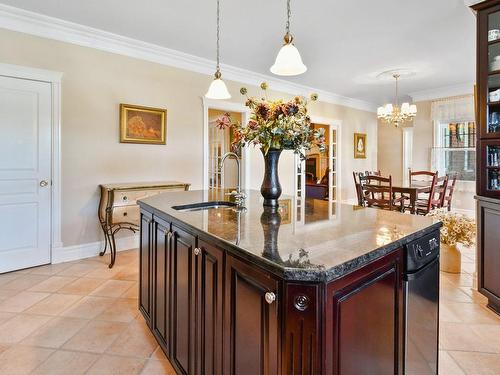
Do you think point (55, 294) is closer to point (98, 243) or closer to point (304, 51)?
point (98, 243)

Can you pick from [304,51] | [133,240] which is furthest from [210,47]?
[133,240]

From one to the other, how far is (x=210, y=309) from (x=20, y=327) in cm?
182

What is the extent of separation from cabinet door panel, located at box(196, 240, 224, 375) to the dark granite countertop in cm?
9

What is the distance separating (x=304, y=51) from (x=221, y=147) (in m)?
2.96

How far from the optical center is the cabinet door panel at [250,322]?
2.96 feet

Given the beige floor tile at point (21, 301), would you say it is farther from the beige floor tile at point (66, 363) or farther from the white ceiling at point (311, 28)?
the white ceiling at point (311, 28)

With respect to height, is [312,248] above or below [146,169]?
below

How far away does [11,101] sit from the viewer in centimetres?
310

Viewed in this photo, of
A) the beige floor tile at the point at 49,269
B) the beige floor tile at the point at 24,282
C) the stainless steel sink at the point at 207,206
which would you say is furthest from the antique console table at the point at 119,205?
the stainless steel sink at the point at 207,206

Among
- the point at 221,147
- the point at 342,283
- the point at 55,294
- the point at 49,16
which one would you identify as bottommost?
the point at 55,294

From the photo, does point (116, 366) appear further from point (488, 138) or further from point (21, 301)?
point (488, 138)

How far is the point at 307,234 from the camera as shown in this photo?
3.94 feet

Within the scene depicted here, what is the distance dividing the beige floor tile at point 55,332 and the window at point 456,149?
7.20m

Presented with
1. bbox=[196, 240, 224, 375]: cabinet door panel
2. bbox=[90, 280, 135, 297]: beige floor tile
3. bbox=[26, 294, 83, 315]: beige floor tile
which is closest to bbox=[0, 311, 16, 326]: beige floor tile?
bbox=[26, 294, 83, 315]: beige floor tile
